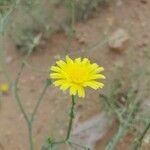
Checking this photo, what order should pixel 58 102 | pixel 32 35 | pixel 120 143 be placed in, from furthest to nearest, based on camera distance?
pixel 32 35, pixel 58 102, pixel 120 143

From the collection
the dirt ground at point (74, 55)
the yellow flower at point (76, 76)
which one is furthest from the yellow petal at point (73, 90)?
the dirt ground at point (74, 55)

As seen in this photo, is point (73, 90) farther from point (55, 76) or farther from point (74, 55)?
point (74, 55)

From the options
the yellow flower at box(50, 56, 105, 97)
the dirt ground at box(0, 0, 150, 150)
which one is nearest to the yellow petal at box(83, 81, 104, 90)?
the yellow flower at box(50, 56, 105, 97)

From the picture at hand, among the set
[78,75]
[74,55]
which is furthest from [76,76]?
[74,55]

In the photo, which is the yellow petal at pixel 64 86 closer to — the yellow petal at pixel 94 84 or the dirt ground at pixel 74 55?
the yellow petal at pixel 94 84

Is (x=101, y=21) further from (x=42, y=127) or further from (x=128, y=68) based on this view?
(x=42, y=127)

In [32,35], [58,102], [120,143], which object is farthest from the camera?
A: [32,35]

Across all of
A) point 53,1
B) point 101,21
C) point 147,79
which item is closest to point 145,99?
point 147,79

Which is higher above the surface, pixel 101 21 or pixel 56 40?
pixel 101 21
